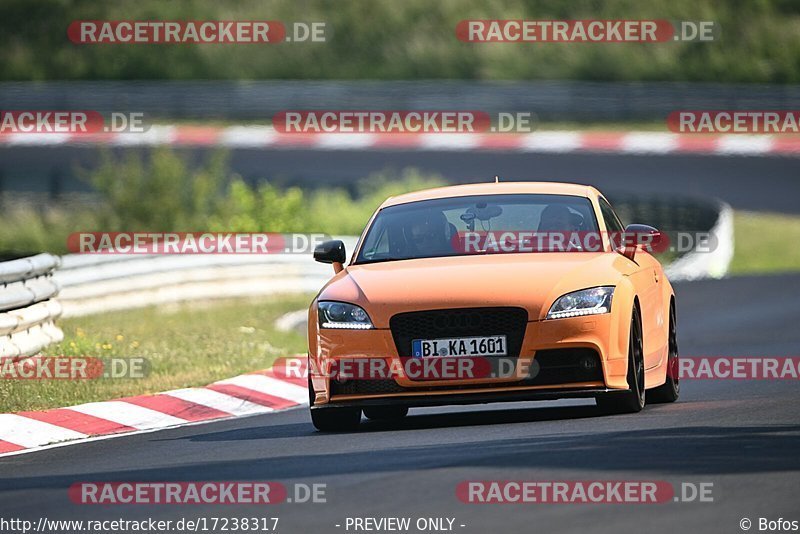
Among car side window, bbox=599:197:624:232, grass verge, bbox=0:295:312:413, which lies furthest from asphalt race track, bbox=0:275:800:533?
grass verge, bbox=0:295:312:413

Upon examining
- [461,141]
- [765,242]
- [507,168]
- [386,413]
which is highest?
[461,141]

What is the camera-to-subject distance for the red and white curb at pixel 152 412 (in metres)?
12.2

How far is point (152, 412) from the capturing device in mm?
13398

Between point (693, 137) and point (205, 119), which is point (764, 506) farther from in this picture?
point (205, 119)

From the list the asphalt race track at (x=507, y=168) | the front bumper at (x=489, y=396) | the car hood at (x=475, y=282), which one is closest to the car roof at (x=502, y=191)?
the car hood at (x=475, y=282)

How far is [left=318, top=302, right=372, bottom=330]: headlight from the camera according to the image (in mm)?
11227

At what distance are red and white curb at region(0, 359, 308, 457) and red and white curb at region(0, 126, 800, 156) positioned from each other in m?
26.9

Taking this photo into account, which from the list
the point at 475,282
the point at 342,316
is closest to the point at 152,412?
the point at 342,316

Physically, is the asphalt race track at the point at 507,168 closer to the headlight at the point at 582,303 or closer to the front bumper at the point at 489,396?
the headlight at the point at 582,303

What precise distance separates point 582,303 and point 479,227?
4.52 ft

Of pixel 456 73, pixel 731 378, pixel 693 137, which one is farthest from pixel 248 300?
pixel 456 73

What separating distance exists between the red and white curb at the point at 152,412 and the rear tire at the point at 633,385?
10.7ft

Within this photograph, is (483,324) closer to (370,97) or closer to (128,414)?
(128,414)

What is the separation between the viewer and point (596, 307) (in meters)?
11.1
